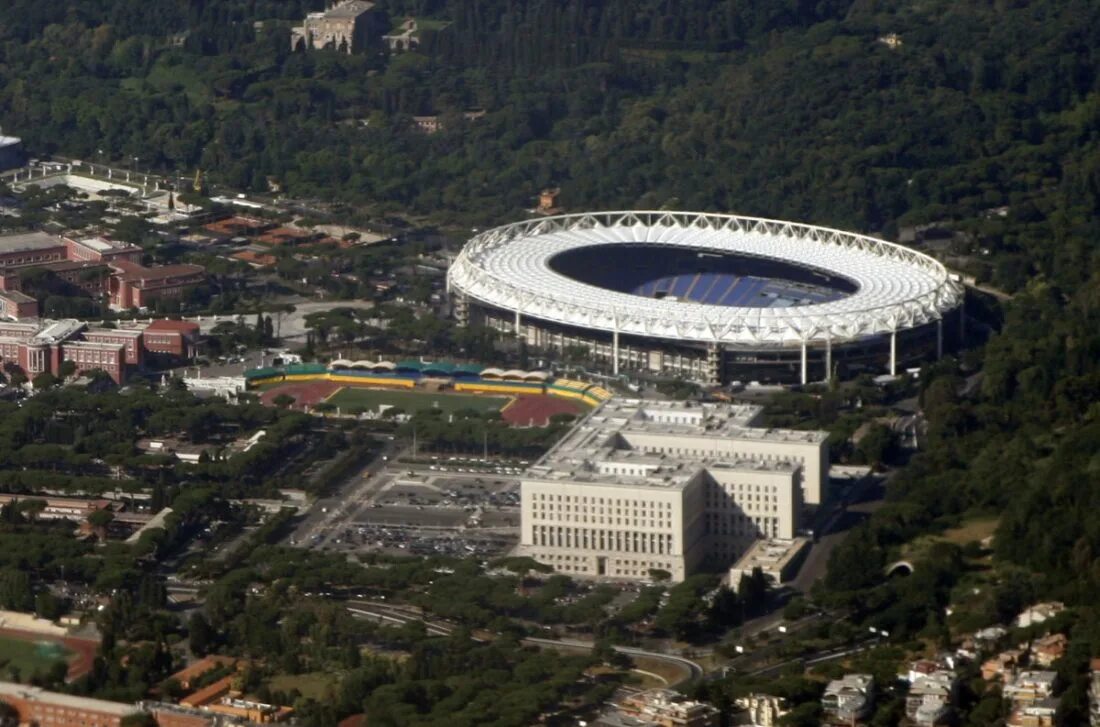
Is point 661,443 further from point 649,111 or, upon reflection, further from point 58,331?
point 649,111

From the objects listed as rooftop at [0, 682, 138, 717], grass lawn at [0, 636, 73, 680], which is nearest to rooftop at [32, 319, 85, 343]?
grass lawn at [0, 636, 73, 680]

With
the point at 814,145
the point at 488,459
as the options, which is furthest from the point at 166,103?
the point at 488,459

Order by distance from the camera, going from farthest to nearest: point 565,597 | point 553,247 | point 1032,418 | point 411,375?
point 553,247 → point 411,375 → point 1032,418 → point 565,597

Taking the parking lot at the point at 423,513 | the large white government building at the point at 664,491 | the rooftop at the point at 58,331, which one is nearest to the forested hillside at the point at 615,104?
the rooftop at the point at 58,331

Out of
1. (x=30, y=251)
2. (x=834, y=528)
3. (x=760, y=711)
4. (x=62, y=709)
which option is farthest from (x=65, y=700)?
(x=30, y=251)

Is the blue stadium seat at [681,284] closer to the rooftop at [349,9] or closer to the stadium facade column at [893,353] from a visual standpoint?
the stadium facade column at [893,353]

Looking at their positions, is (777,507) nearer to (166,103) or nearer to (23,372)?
(23,372)
